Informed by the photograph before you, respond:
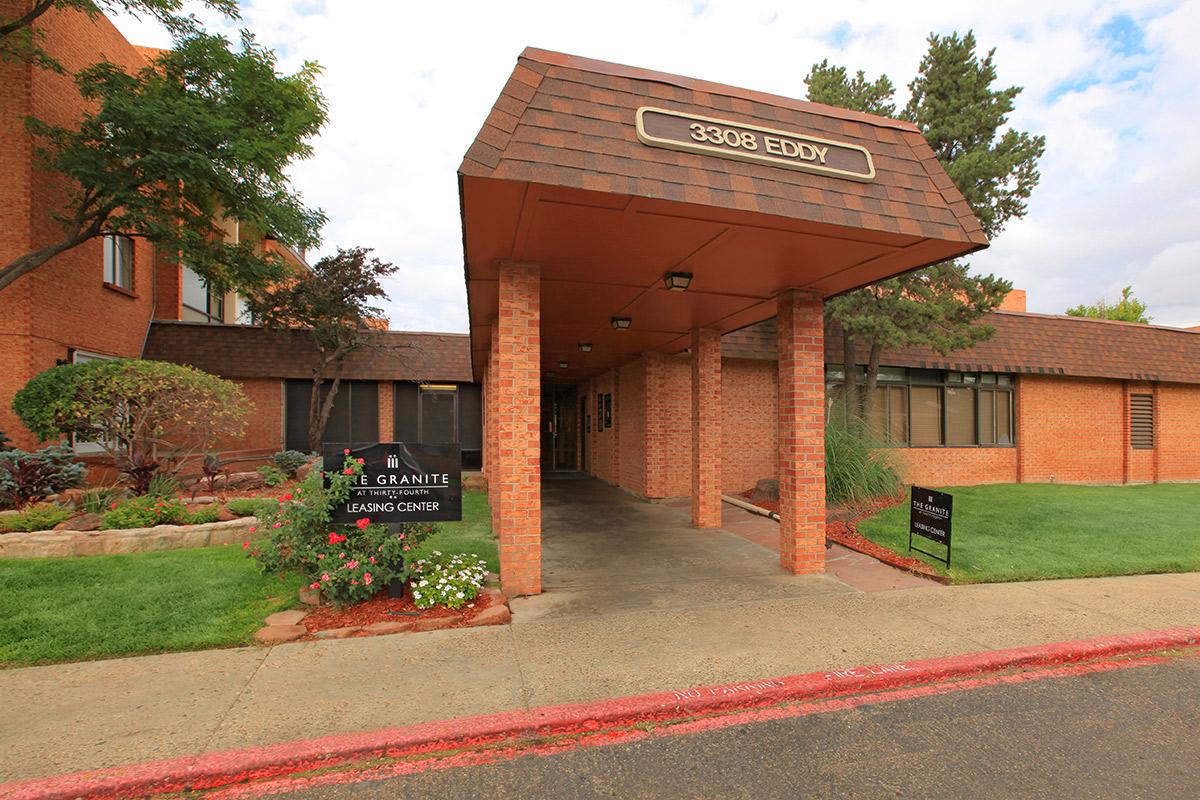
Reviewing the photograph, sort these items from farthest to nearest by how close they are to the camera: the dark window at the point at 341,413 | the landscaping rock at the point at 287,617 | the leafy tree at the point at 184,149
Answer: the dark window at the point at 341,413
the leafy tree at the point at 184,149
the landscaping rock at the point at 287,617

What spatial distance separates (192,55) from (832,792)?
1447 centimetres

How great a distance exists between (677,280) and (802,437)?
221cm

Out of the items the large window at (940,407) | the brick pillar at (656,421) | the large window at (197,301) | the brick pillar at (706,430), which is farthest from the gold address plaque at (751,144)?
the large window at (197,301)

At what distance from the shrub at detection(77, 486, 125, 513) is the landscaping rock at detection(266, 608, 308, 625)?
450cm

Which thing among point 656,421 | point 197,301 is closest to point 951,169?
point 656,421

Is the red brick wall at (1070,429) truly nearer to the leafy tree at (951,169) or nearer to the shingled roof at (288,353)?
the leafy tree at (951,169)

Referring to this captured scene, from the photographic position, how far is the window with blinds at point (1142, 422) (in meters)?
15.6

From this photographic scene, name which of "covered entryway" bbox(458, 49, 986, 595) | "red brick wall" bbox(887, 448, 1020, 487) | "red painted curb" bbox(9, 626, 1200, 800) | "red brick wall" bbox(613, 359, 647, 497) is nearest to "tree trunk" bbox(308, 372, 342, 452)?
"red brick wall" bbox(613, 359, 647, 497)

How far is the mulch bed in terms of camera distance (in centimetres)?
470

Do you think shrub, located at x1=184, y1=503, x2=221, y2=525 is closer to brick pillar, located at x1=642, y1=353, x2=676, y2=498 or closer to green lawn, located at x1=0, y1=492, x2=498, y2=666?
green lawn, located at x1=0, y1=492, x2=498, y2=666

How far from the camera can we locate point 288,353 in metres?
15.1

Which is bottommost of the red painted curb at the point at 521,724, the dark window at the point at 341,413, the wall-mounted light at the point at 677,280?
the red painted curb at the point at 521,724

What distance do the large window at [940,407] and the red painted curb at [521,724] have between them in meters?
9.42

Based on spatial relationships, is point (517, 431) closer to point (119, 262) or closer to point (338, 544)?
point (338, 544)
